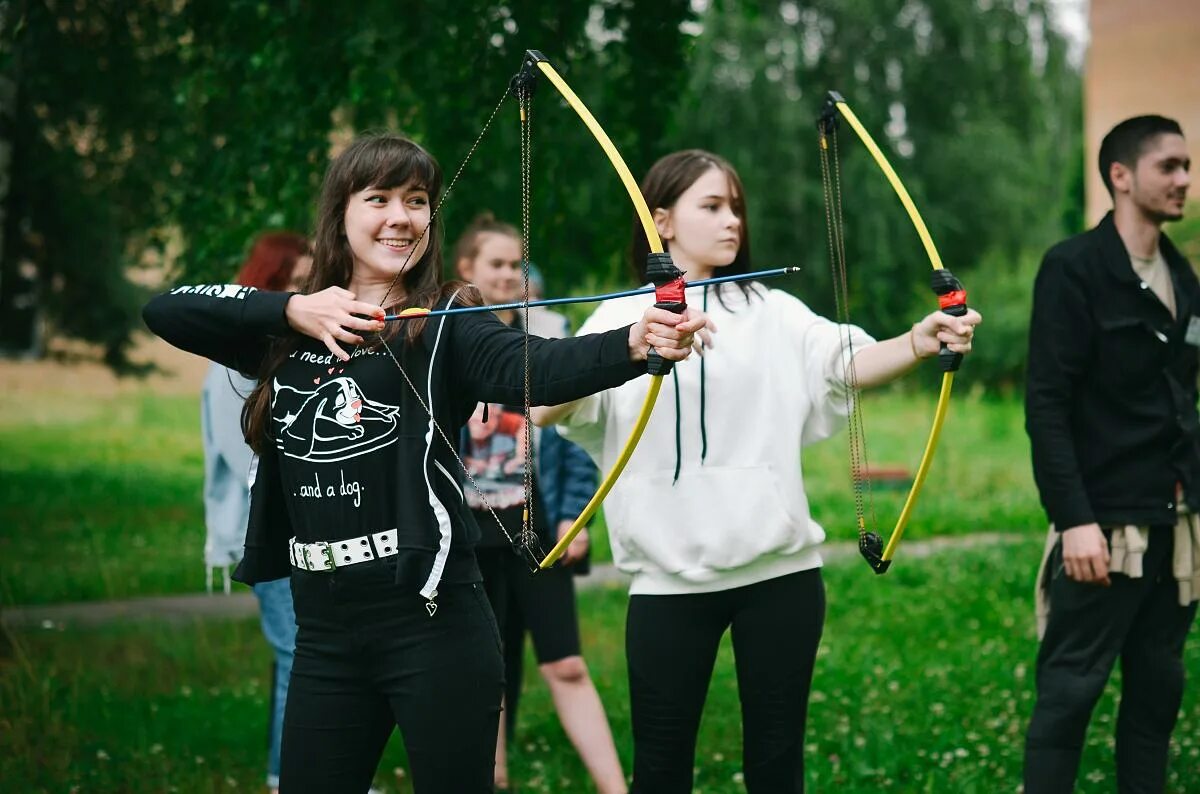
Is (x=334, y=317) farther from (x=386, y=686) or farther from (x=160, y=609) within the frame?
(x=160, y=609)

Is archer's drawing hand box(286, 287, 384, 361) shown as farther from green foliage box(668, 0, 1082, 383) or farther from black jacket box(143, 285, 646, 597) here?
green foliage box(668, 0, 1082, 383)

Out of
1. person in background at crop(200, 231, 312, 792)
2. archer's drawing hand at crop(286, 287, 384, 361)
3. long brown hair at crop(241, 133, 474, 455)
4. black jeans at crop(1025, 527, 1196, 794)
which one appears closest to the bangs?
long brown hair at crop(241, 133, 474, 455)

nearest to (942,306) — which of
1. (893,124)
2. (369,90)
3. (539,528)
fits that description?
(539,528)

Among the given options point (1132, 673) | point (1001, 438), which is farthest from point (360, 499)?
point (1001, 438)

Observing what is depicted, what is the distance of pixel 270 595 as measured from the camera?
433 centimetres

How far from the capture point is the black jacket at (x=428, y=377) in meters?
2.54

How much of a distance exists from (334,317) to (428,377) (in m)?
0.21

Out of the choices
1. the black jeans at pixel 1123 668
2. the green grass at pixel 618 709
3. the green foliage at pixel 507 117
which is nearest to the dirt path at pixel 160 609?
the green grass at pixel 618 709

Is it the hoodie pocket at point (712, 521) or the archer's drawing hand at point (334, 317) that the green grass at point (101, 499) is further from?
the archer's drawing hand at point (334, 317)

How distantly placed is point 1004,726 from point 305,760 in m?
3.32

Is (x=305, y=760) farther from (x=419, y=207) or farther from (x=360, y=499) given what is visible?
(x=419, y=207)

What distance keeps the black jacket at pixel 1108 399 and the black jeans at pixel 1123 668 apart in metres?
0.15

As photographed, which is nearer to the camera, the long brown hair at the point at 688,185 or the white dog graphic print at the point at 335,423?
the white dog graphic print at the point at 335,423

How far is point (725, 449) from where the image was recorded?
3.29 meters
